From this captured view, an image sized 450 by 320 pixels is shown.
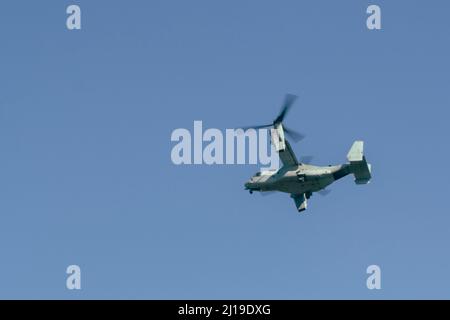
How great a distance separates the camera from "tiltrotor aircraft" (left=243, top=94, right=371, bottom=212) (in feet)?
464

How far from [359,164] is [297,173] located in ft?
26.0

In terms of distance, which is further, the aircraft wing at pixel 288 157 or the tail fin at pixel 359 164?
the aircraft wing at pixel 288 157

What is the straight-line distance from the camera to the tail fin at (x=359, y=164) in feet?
464

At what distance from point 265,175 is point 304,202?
6.23 m

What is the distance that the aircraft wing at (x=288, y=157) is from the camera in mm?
144375

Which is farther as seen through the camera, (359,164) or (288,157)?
(288,157)

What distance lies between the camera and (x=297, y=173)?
14262 cm

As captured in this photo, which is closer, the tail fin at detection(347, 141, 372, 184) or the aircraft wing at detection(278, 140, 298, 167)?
the tail fin at detection(347, 141, 372, 184)

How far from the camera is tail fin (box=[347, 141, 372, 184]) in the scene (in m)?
141

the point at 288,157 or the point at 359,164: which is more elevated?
the point at 288,157

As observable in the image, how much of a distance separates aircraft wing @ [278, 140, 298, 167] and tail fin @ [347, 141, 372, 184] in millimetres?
7241
